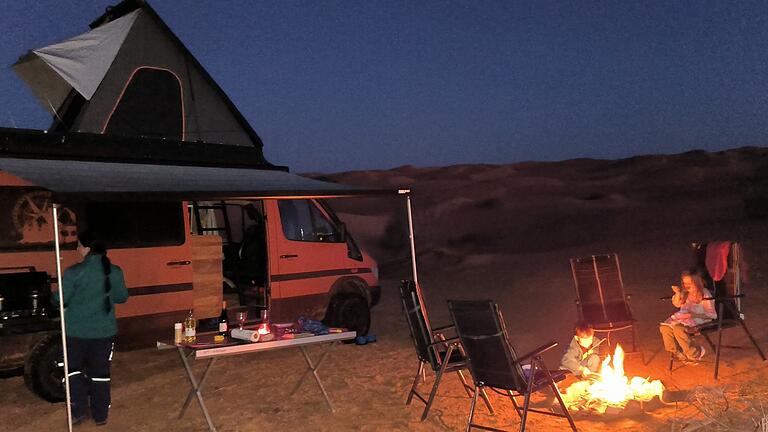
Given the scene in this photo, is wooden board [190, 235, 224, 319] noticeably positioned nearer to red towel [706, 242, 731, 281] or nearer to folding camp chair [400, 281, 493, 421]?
folding camp chair [400, 281, 493, 421]

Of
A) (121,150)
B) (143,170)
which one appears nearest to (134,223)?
(143,170)

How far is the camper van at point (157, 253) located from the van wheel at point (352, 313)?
0.01 metres

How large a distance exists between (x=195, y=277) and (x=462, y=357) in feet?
10.8

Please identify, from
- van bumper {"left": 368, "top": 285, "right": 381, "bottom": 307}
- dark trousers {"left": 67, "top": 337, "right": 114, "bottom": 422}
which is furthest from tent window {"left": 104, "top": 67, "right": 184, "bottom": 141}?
dark trousers {"left": 67, "top": 337, "right": 114, "bottom": 422}

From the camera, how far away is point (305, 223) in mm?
8172

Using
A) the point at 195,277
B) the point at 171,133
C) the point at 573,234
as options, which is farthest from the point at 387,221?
the point at 195,277

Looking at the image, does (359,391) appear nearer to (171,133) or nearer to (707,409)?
(707,409)

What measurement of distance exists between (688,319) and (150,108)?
23.9 feet

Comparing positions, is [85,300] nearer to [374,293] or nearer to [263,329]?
[263,329]

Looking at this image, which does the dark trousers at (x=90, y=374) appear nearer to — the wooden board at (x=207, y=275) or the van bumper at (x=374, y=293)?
the wooden board at (x=207, y=275)

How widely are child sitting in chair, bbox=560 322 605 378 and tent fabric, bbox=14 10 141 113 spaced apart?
685 cm

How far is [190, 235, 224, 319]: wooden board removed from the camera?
7.34m

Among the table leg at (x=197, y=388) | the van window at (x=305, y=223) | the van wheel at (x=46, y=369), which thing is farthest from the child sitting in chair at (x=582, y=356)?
the van wheel at (x=46, y=369)

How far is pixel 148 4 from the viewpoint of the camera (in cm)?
962
